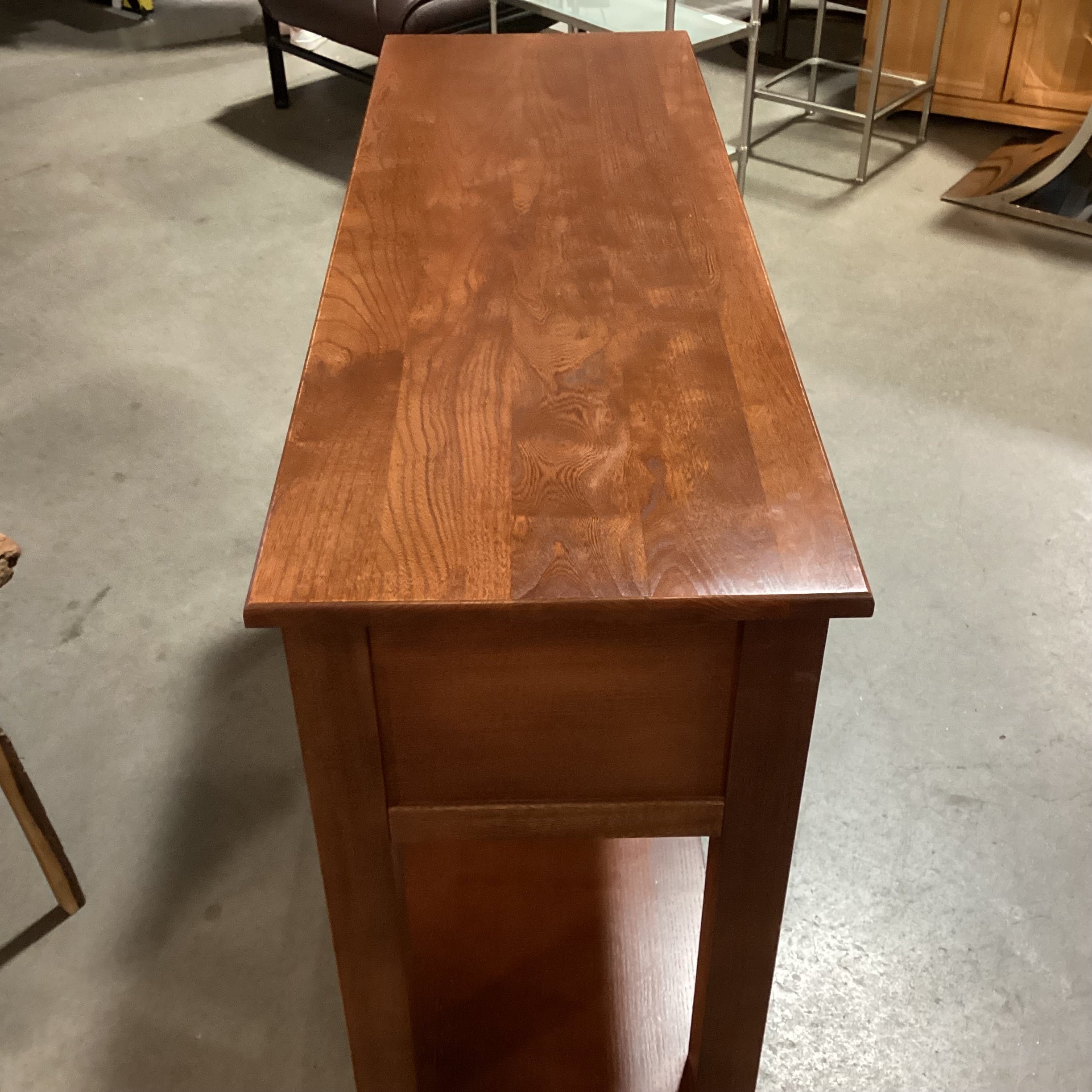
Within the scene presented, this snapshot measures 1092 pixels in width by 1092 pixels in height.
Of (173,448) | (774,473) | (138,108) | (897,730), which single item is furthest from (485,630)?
(138,108)

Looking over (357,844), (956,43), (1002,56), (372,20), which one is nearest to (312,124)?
(372,20)

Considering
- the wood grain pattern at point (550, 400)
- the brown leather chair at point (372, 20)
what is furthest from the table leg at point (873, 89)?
the wood grain pattern at point (550, 400)

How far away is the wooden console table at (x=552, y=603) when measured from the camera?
0.69m

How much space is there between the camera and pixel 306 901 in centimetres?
123

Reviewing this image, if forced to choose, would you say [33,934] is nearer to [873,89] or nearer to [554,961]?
[554,961]

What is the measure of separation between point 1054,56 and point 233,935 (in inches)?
117

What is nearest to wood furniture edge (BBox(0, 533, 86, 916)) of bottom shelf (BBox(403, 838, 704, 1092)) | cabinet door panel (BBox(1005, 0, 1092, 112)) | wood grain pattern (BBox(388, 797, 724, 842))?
bottom shelf (BBox(403, 838, 704, 1092))

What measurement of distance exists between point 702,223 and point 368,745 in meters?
0.65

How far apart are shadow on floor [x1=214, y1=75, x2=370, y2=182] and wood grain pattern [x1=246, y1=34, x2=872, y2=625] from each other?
5.99 feet

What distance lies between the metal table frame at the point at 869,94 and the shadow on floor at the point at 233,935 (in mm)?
2032

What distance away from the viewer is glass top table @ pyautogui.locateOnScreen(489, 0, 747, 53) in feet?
8.49

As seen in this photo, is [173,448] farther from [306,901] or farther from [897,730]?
[897,730]

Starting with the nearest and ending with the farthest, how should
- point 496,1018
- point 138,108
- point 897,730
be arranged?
1. point 496,1018
2. point 897,730
3. point 138,108

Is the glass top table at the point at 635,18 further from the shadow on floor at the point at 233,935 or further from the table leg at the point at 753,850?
the table leg at the point at 753,850
